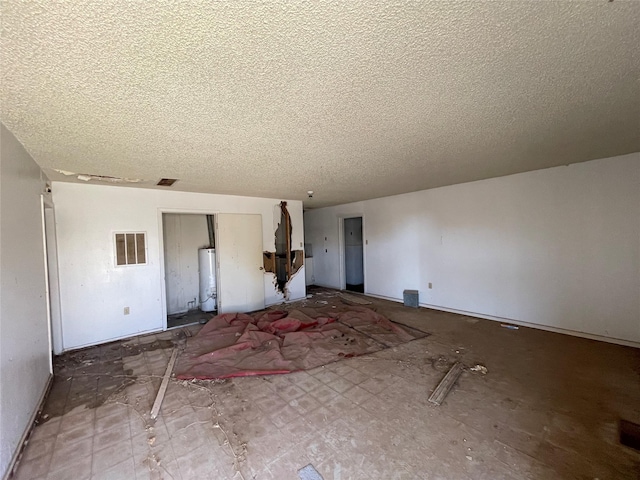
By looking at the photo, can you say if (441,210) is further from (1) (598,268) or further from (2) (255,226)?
(2) (255,226)

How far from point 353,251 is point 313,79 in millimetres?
6531

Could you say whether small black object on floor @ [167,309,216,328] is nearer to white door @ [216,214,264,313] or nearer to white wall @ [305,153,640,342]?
white door @ [216,214,264,313]

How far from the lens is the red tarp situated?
300cm

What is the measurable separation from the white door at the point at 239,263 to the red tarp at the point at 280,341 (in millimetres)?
688

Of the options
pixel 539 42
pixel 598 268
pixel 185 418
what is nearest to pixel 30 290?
pixel 185 418

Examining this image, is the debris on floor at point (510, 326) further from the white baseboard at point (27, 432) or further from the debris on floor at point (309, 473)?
the white baseboard at point (27, 432)

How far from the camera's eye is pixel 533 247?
3934 mm

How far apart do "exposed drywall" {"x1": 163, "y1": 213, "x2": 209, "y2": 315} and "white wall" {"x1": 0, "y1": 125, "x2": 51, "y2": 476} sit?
8.79ft

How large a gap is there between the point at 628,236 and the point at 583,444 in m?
2.75

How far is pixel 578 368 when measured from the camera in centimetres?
282

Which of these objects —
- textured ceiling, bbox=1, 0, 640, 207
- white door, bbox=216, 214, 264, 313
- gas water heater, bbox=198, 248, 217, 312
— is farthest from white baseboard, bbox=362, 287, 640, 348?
gas water heater, bbox=198, 248, 217, 312

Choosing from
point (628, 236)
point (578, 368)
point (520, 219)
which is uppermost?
point (520, 219)

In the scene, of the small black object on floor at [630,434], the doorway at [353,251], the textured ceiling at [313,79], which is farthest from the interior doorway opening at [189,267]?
the small black object on floor at [630,434]

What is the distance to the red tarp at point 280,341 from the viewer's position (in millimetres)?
2996
